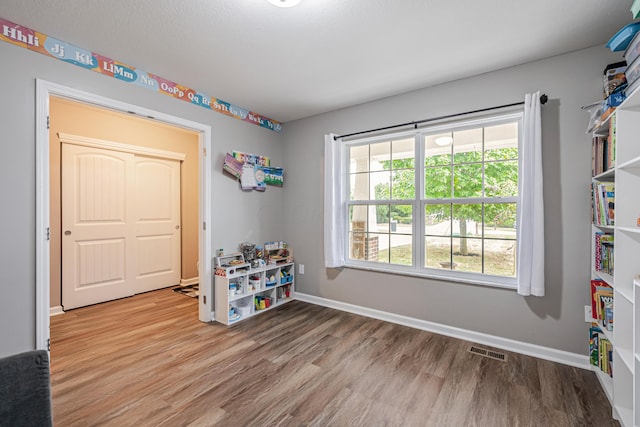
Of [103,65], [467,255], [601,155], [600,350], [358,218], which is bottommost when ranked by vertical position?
[600,350]

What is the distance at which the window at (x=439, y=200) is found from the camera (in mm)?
2617

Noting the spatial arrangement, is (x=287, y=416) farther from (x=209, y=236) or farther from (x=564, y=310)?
(x=564, y=310)

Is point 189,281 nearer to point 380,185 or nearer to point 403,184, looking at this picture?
point 380,185

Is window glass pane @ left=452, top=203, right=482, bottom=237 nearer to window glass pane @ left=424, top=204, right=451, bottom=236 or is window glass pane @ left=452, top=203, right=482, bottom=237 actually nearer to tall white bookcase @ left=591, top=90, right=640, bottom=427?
window glass pane @ left=424, top=204, right=451, bottom=236

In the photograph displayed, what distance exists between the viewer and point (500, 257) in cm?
263

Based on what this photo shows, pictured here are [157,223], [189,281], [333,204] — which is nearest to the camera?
[333,204]

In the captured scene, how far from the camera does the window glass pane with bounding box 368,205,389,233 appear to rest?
10.7ft

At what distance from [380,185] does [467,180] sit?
913 millimetres

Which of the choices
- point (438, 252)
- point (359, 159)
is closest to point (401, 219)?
point (438, 252)

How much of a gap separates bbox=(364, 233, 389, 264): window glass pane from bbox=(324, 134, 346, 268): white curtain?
12.4 inches

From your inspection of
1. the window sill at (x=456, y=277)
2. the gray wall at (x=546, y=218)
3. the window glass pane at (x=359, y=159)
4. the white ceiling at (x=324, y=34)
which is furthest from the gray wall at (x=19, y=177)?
A: the window sill at (x=456, y=277)

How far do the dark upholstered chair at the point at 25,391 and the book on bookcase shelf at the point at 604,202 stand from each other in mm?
2856

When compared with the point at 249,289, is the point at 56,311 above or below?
below

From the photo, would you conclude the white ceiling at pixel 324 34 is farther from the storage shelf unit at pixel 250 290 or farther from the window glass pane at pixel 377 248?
the storage shelf unit at pixel 250 290
